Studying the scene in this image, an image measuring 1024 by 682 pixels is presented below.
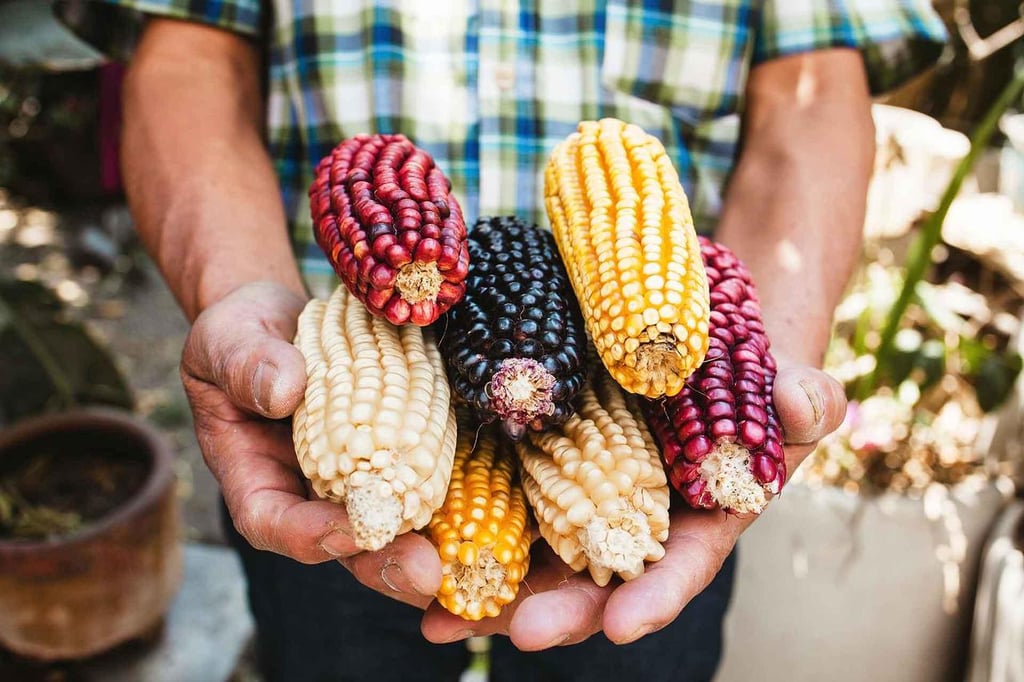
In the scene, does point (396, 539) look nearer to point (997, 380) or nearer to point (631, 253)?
point (631, 253)

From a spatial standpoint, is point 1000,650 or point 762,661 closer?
point 1000,650

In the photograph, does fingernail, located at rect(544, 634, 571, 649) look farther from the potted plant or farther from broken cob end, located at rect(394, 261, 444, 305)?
the potted plant

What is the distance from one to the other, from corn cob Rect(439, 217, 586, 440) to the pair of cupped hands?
8.7 inches

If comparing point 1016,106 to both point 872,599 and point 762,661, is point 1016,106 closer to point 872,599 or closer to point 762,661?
point 872,599

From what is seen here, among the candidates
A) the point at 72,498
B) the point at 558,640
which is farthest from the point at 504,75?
the point at 72,498

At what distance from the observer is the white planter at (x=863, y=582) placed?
230cm

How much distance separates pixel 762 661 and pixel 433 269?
1931mm

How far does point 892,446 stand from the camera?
99.8 inches

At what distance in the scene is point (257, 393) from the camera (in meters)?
1.09

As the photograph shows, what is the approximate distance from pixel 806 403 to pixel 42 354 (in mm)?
2322

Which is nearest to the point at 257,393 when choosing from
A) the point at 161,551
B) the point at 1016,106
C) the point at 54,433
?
the point at 161,551

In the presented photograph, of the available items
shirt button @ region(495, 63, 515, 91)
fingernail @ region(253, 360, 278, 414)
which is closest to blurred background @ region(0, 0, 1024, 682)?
shirt button @ region(495, 63, 515, 91)

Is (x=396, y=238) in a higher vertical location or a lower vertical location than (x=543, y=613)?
higher

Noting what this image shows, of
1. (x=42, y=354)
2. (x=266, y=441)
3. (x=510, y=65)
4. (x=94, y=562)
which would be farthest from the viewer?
(x=42, y=354)
